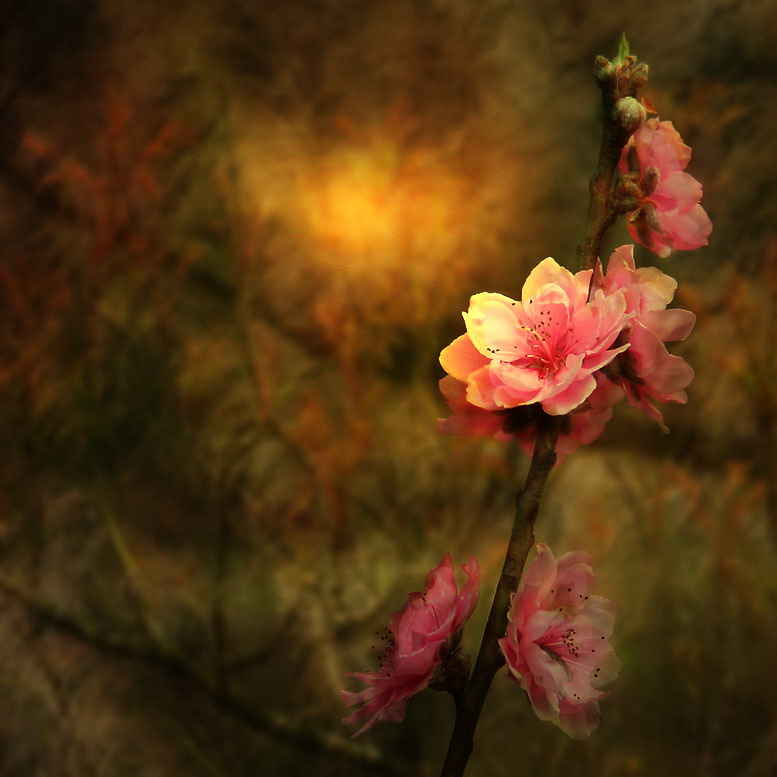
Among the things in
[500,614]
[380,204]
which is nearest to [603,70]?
[500,614]

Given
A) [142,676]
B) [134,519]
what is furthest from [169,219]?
[142,676]

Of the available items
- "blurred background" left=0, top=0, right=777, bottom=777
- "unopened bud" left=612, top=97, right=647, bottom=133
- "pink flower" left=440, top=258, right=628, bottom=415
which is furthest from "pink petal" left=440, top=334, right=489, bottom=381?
"blurred background" left=0, top=0, right=777, bottom=777

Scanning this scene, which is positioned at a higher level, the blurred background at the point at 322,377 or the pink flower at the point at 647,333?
the pink flower at the point at 647,333

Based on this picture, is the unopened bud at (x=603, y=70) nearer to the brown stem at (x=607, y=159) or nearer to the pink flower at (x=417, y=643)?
the brown stem at (x=607, y=159)

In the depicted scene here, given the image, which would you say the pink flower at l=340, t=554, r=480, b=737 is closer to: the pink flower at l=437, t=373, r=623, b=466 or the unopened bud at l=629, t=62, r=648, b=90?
the pink flower at l=437, t=373, r=623, b=466

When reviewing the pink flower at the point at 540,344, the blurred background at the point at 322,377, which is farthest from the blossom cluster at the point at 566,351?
the blurred background at the point at 322,377
